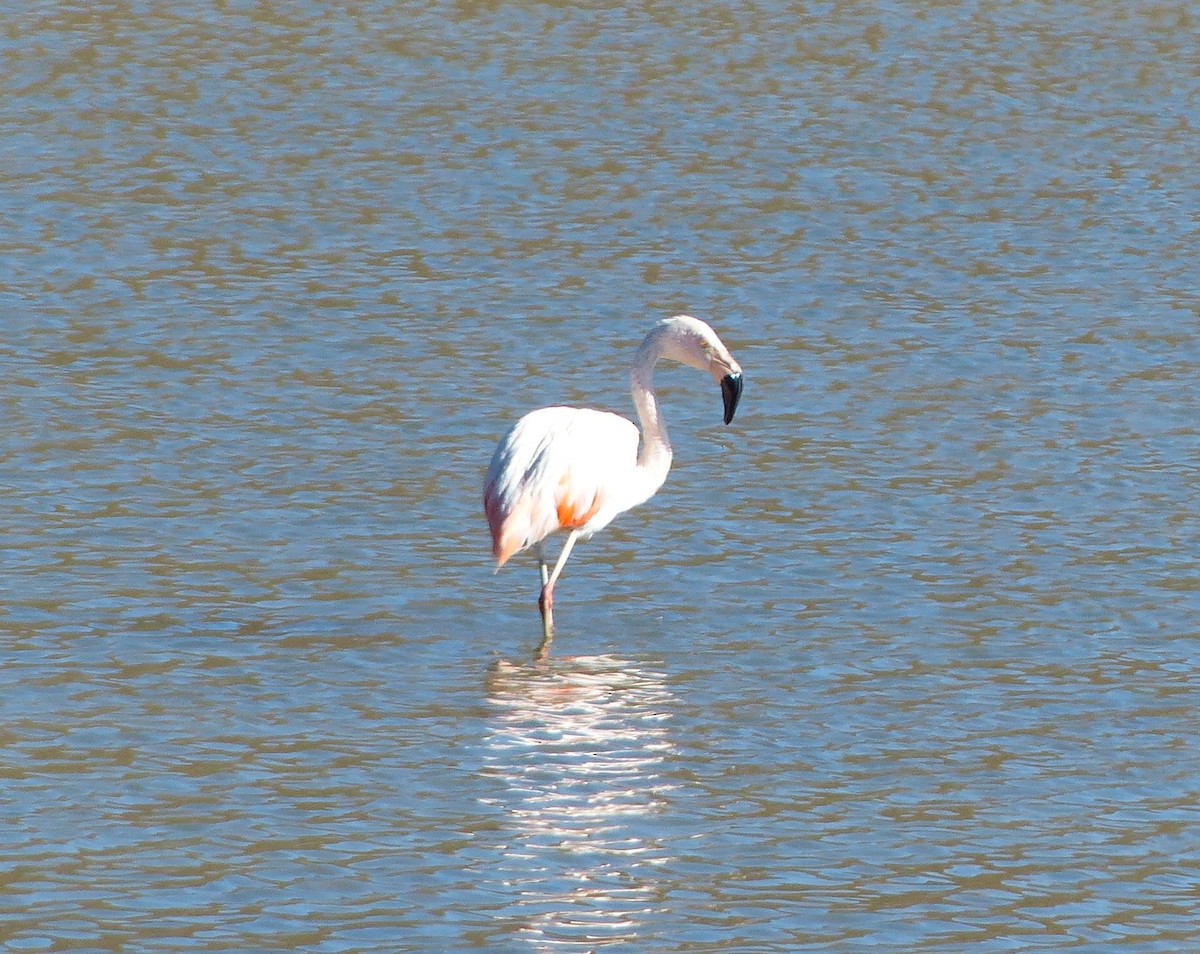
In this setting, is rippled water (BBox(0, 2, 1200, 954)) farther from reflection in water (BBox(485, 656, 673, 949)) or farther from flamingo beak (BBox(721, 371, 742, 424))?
flamingo beak (BBox(721, 371, 742, 424))

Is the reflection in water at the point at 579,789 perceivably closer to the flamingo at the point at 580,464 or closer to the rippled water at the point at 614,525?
the rippled water at the point at 614,525

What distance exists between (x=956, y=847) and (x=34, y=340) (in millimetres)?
8535

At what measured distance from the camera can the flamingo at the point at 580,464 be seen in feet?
33.3

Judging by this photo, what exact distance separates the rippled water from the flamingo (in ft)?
1.55

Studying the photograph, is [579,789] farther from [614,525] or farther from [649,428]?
[614,525]

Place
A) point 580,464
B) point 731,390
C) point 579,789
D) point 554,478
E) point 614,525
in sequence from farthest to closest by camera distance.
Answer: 1. point 614,525
2. point 731,390
3. point 580,464
4. point 554,478
5. point 579,789

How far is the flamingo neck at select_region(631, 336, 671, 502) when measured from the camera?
1077cm

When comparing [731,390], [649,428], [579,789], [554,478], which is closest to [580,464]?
[554,478]

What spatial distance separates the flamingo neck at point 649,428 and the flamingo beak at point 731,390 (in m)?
0.32

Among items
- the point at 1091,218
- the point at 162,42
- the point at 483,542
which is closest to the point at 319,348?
the point at 483,542

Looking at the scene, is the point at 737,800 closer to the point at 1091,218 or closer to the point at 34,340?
the point at 34,340

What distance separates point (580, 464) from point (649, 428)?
0.65 m

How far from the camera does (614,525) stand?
12.1 meters

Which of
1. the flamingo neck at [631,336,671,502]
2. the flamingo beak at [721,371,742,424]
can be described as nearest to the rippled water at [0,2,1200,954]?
the flamingo neck at [631,336,671,502]
